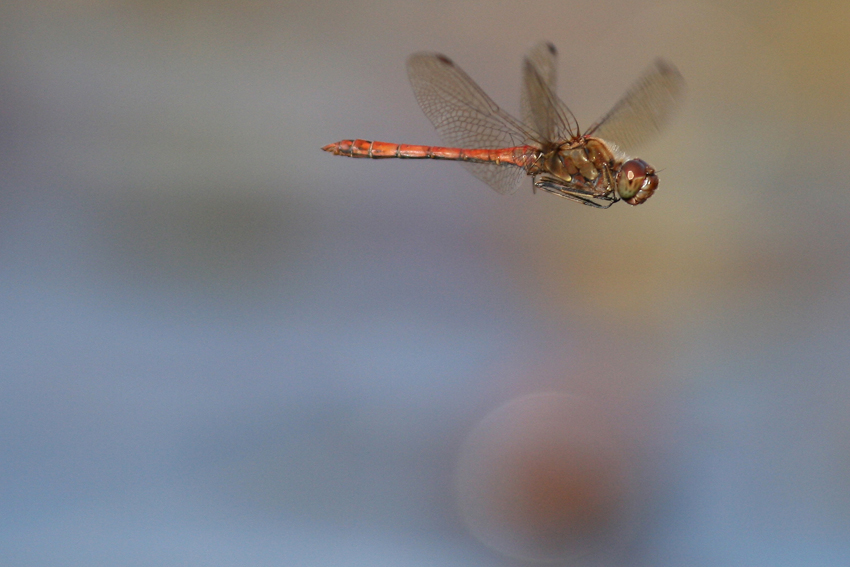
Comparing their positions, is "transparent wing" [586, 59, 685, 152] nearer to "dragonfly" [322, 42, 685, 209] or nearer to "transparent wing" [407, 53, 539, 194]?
"dragonfly" [322, 42, 685, 209]

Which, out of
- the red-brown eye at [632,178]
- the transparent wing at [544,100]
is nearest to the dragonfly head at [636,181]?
the red-brown eye at [632,178]

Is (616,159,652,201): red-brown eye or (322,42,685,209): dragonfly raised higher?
(322,42,685,209): dragonfly

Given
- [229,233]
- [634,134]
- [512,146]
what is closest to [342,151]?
[512,146]

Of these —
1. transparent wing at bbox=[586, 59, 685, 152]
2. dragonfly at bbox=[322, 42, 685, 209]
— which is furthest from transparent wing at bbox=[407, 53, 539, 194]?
transparent wing at bbox=[586, 59, 685, 152]

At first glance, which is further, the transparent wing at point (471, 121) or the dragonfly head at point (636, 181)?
the transparent wing at point (471, 121)

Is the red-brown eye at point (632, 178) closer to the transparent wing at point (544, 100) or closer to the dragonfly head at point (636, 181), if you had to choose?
the dragonfly head at point (636, 181)

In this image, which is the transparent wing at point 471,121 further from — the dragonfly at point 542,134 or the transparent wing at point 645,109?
the transparent wing at point 645,109

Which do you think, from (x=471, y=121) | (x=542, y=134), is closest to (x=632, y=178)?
(x=542, y=134)

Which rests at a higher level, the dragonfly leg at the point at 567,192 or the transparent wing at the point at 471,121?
the transparent wing at the point at 471,121

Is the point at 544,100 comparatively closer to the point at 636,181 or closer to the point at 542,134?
the point at 542,134
